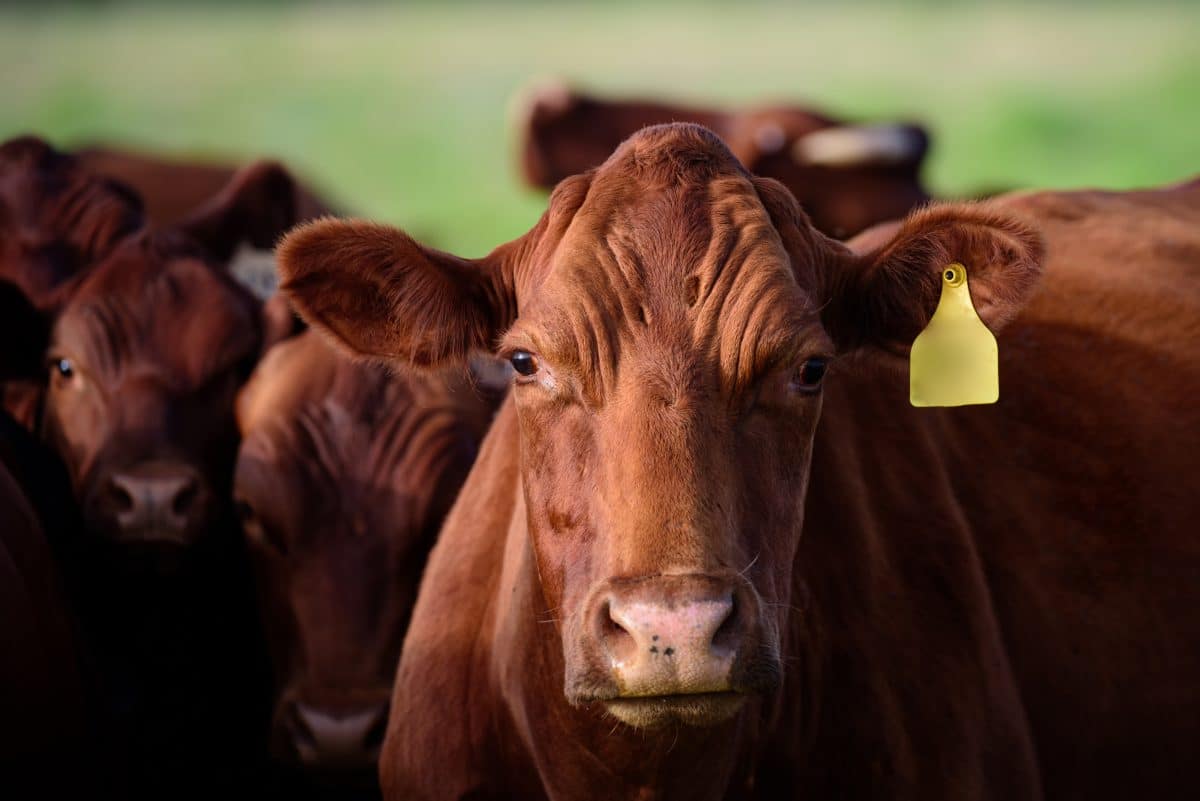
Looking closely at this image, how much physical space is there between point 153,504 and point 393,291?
1734 millimetres

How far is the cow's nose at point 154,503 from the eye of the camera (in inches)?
191

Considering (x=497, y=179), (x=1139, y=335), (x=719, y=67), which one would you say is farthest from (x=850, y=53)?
(x=1139, y=335)

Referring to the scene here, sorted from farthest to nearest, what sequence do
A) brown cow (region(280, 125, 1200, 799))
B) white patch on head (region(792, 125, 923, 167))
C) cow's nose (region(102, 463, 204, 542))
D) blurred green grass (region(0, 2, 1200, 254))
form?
blurred green grass (region(0, 2, 1200, 254))
white patch on head (region(792, 125, 923, 167))
cow's nose (region(102, 463, 204, 542))
brown cow (region(280, 125, 1200, 799))

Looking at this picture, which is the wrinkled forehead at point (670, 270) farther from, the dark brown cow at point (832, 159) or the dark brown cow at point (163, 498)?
the dark brown cow at point (832, 159)

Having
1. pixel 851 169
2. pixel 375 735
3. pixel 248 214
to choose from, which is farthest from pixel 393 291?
pixel 851 169

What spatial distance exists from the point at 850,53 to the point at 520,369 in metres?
18.4

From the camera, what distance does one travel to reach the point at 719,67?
19875 mm

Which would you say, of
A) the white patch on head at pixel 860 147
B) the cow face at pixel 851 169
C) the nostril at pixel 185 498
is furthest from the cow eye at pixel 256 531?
the white patch on head at pixel 860 147

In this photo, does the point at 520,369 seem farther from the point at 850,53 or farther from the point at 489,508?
the point at 850,53

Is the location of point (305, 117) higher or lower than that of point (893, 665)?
lower

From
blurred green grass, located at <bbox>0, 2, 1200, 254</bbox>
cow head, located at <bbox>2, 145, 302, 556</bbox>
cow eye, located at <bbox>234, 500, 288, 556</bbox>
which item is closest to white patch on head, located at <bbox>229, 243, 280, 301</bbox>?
cow head, located at <bbox>2, 145, 302, 556</bbox>

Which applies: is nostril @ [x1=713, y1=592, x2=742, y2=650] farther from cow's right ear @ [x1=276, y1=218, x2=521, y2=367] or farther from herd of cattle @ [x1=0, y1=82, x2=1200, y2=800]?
cow's right ear @ [x1=276, y1=218, x2=521, y2=367]

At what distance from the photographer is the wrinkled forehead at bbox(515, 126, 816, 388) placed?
10.1ft

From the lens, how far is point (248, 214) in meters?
6.09
